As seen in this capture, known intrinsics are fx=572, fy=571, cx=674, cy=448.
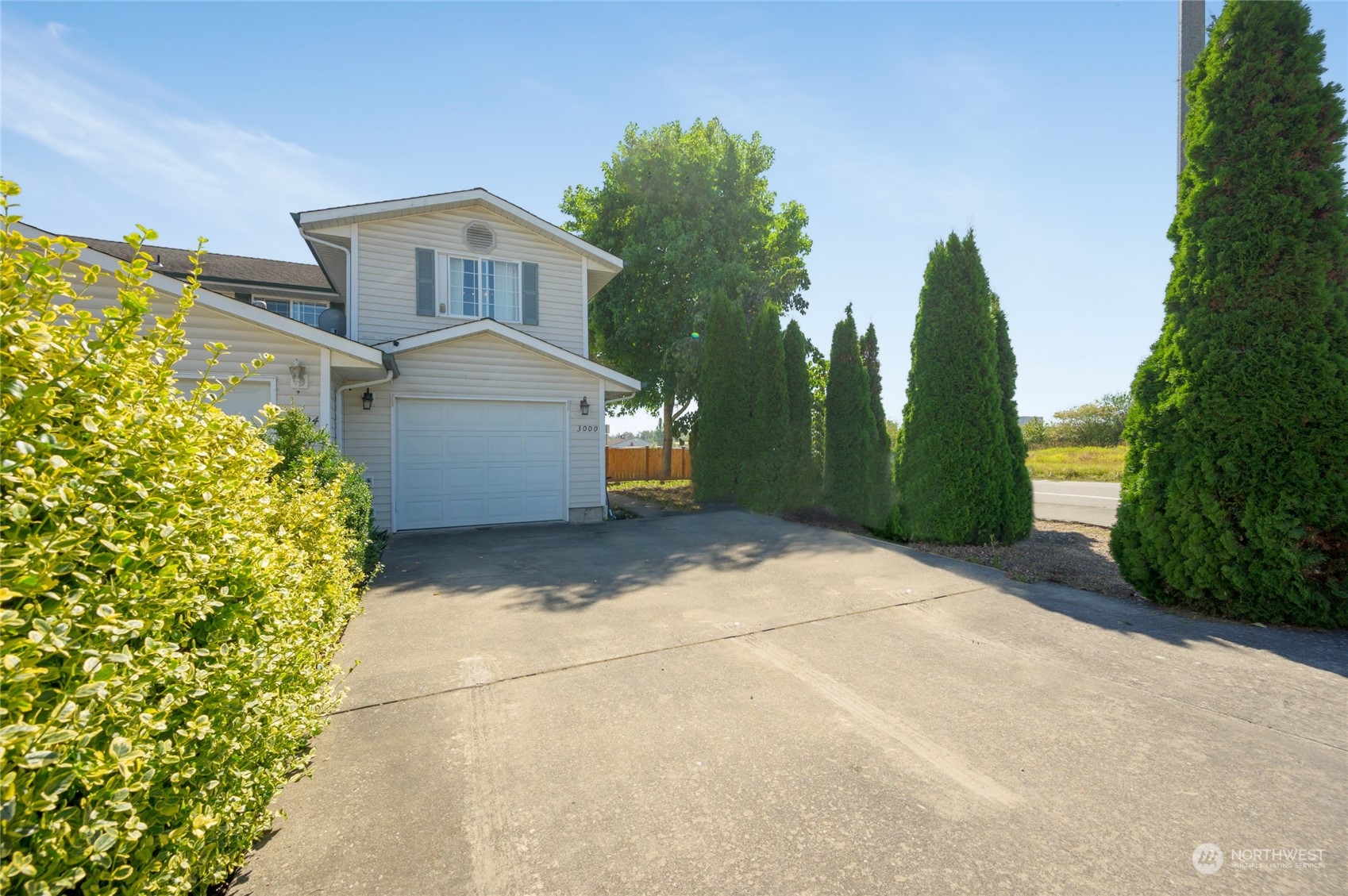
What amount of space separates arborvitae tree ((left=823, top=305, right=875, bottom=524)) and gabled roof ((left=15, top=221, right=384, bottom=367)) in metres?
8.62

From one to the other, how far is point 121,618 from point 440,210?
11268 millimetres

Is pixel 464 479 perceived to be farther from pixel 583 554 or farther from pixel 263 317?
pixel 263 317

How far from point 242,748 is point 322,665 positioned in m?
0.98

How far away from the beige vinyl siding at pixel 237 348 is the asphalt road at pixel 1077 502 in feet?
40.7

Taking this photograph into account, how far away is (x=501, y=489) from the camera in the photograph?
10508 mm

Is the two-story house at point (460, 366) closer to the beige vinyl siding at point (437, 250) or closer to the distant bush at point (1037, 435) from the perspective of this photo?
the beige vinyl siding at point (437, 250)

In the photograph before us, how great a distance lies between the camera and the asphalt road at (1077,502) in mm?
11922

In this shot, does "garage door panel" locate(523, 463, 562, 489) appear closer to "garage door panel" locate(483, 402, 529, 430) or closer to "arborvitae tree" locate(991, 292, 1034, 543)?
"garage door panel" locate(483, 402, 529, 430)

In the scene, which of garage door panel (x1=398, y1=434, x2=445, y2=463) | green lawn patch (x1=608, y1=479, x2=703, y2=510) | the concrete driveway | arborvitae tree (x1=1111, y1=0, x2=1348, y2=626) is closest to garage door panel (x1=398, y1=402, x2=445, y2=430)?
garage door panel (x1=398, y1=434, x2=445, y2=463)

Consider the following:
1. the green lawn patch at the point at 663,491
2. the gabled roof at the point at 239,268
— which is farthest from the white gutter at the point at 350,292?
the green lawn patch at the point at 663,491

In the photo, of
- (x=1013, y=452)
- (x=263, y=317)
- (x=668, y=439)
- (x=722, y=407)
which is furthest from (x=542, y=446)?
(x=668, y=439)

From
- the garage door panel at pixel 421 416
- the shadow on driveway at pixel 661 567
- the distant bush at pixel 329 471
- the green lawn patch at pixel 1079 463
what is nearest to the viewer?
the shadow on driveway at pixel 661 567

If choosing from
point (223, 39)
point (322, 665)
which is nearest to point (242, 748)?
point (322, 665)

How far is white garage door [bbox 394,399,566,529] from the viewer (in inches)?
392
